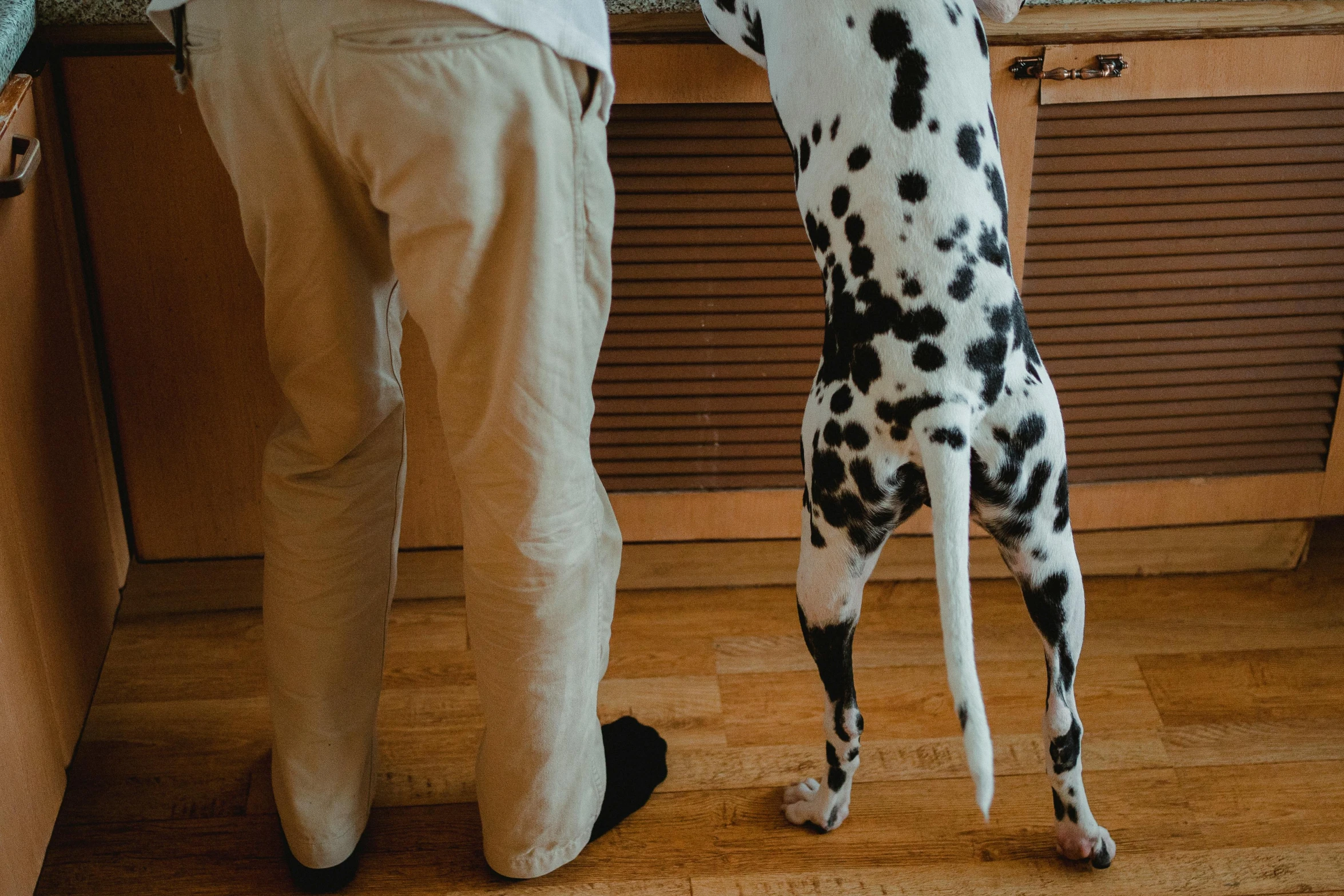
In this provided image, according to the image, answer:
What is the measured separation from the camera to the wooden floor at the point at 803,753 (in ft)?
4.92

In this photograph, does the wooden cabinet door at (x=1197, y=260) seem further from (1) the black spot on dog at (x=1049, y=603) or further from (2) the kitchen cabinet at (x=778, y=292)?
(1) the black spot on dog at (x=1049, y=603)

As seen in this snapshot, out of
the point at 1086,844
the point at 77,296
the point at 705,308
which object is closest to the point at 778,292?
the point at 705,308

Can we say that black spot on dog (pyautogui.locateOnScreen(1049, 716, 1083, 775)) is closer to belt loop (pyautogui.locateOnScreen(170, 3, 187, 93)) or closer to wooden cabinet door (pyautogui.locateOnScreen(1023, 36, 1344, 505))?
wooden cabinet door (pyautogui.locateOnScreen(1023, 36, 1344, 505))

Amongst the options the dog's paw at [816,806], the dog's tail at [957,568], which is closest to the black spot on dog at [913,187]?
the dog's tail at [957,568]

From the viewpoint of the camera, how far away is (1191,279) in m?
1.72

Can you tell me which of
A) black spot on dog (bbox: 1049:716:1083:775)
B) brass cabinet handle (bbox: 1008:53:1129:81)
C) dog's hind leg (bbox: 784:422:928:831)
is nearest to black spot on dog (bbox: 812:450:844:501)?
dog's hind leg (bbox: 784:422:928:831)

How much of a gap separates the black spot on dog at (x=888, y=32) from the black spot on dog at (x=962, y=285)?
0.84 ft

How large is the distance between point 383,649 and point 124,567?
0.57m

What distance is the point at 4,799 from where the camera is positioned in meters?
1.21

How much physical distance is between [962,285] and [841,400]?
0.17 meters

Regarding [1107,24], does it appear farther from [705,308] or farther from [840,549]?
[840,549]

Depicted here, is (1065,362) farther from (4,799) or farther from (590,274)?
(4,799)

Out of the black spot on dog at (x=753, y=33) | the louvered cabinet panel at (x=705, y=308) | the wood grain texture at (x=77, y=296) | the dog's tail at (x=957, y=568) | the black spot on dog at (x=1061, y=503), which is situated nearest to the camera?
the dog's tail at (x=957, y=568)

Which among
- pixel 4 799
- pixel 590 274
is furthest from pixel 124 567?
pixel 590 274
